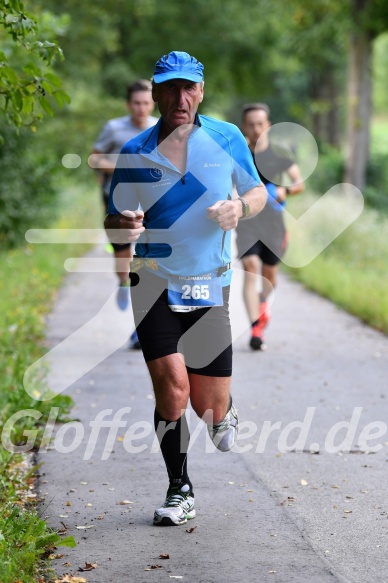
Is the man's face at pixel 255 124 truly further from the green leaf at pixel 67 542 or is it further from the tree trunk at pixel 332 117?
the tree trunk at pixel 332 117

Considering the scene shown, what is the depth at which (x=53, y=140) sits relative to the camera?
32.2m

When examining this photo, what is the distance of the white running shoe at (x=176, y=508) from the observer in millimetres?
5312

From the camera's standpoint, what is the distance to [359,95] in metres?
24.5

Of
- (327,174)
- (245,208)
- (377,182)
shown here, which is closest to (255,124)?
(245,208)

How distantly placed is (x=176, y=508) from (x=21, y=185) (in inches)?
586

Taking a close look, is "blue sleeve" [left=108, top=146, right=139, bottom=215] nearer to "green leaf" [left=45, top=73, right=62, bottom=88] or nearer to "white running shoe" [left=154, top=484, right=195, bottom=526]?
"green leaf" [left=45, top=73, right=62, bottom=88]

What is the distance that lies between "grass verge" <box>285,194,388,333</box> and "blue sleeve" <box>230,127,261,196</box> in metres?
6.35

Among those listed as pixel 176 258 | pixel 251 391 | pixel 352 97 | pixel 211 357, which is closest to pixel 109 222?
pixel 176 258

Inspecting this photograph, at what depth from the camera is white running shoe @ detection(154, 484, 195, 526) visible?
531 cm

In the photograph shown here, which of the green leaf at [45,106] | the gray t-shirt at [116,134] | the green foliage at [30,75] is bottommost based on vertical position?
the green leaf at [45,106]

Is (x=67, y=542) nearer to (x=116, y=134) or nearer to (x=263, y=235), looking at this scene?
(x=263, y=235)

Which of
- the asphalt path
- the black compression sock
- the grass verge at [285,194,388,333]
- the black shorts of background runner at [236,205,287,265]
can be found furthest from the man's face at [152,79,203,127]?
the grass verge at [285,194,388,333]

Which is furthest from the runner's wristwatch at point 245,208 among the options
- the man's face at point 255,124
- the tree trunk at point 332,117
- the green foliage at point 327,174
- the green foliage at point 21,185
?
the tree trunk at point 332,117

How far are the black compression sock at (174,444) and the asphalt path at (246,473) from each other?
238 mm
